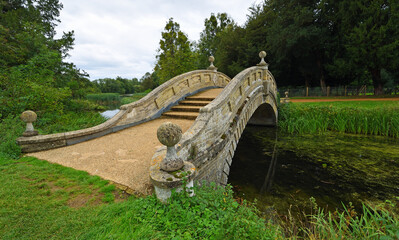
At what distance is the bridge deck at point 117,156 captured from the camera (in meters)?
3.24

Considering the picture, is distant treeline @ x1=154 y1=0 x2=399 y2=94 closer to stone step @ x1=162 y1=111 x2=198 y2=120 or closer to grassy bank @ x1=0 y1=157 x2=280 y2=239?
stone step @ x1=162 y1=111 x2=198 y2=120

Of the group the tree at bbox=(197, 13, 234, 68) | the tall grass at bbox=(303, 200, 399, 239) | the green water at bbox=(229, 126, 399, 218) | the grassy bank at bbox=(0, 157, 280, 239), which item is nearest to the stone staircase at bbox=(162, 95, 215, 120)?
the green water at bbox=(229, 126, 399, 218)

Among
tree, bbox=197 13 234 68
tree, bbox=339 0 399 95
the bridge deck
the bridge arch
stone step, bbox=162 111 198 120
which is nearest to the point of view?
the bridge deck

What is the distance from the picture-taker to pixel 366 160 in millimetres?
6797

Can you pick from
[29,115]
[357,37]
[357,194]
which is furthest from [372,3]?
[29,115]

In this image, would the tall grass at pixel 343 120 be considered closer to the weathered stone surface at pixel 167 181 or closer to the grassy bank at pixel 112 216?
the grassy bank at pixel 112 216

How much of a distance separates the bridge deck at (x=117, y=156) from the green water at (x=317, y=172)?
3087 millimetres

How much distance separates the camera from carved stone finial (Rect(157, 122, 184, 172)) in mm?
2527

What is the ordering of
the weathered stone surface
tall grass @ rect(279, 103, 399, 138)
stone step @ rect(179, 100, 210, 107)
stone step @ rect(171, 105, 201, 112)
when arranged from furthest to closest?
tall grass @ rect(279, 103, 399, 138) → stone step @ rect(179, 100, 210, 107) → stone step @ rect(171, 105, 201, 112) → the weathered stone surface

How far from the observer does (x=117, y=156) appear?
4.20 m

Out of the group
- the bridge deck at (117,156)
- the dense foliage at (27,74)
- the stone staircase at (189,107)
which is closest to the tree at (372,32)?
the stone staircase at (189,107)

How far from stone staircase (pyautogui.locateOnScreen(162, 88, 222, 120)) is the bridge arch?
1.47m

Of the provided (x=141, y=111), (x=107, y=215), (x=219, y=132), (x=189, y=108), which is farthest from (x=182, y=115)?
(x=107, y=215)

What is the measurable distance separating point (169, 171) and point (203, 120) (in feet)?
6.60
